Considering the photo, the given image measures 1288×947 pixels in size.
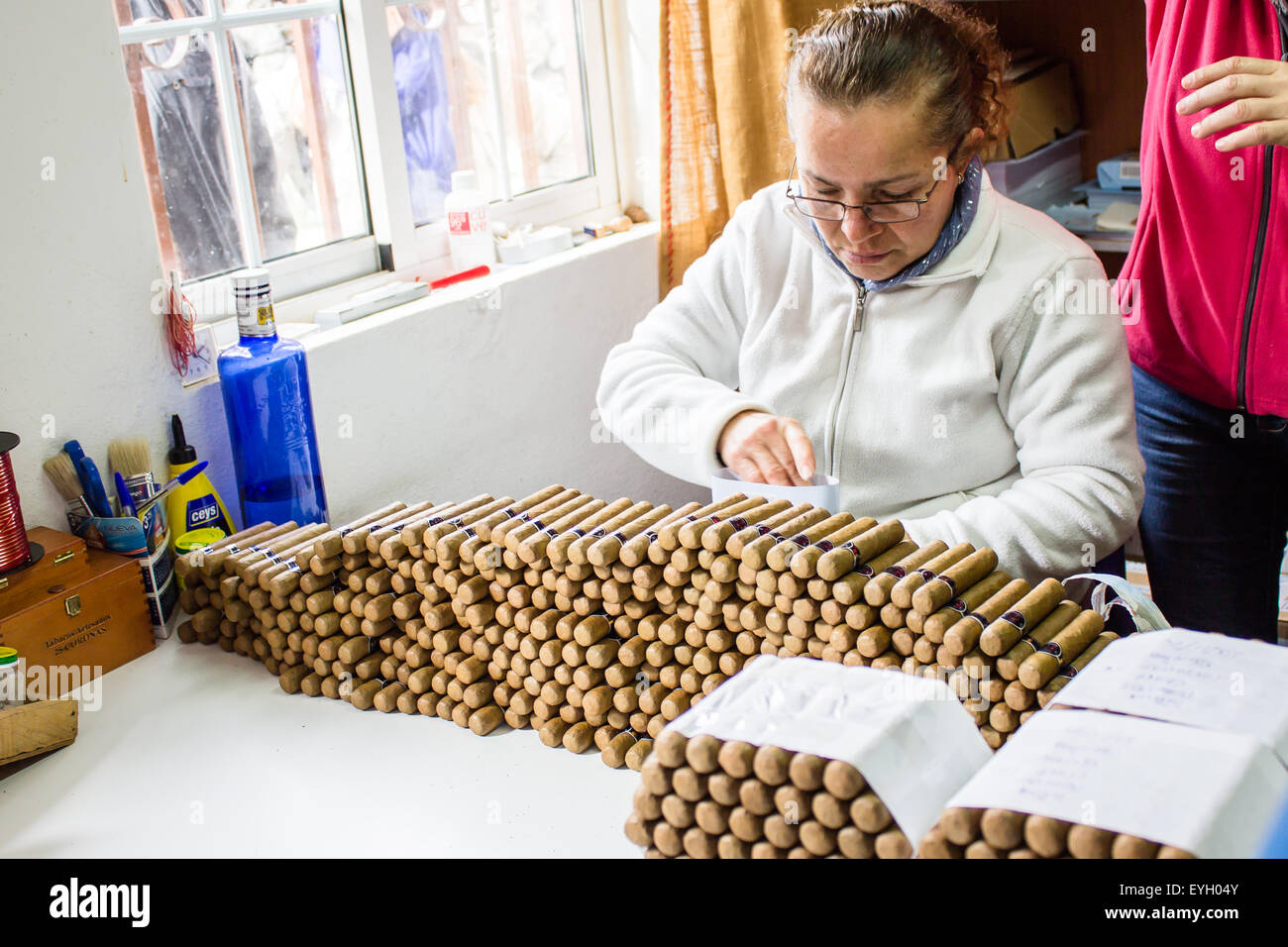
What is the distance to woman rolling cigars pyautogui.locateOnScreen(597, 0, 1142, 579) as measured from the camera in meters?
1.47

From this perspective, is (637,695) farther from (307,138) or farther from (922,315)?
(307,138)

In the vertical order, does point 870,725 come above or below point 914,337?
below

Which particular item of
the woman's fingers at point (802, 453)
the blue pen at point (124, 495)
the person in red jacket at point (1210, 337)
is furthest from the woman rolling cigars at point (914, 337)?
the blue pen at point (124, 495)

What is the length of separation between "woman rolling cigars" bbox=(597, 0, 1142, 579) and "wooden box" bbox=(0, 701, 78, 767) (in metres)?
0.83

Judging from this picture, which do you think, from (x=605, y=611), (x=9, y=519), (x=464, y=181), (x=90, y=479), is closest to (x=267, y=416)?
(x=90, y=479)

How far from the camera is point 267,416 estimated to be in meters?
1.74

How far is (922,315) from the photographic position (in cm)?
164

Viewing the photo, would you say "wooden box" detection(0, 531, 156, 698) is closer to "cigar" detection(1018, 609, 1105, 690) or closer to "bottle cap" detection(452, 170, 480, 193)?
"bottle cap" detection(452, 170, 480, 193)

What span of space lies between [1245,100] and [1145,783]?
2.91ft

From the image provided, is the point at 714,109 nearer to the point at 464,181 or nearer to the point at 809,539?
the point at 464,181

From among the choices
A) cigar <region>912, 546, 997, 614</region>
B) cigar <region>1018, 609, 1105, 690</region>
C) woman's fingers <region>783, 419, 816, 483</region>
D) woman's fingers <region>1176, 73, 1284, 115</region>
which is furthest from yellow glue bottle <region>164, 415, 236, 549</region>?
woman's fingers <region>1176, 73, 1284, 115</region>

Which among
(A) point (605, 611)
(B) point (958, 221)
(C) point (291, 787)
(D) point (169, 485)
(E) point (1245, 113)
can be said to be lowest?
(C) point (291, 787)
